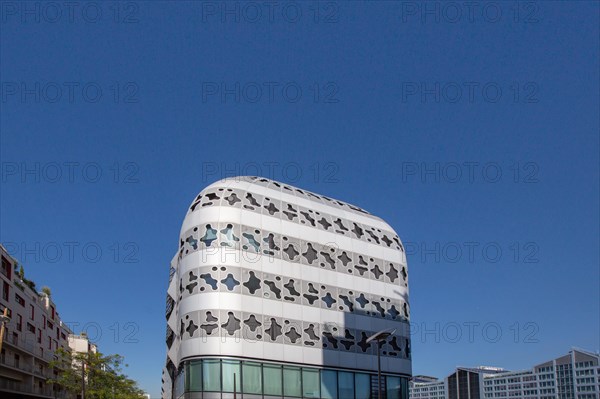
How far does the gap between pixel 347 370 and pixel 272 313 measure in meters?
8.90

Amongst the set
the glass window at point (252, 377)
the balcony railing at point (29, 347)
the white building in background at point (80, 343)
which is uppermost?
the white building in background at point (80, 343)

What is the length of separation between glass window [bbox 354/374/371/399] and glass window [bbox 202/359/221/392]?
1285 cm

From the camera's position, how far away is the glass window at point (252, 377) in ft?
160

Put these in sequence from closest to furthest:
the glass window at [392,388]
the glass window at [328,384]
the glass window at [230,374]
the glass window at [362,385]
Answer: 1. the glass window at [230,374]
2. the glass window at [328,384]
3. the glass window at [362,385]
4. the glass window at [392,388]

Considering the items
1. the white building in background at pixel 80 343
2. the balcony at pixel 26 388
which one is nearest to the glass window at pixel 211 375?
the balcony at pixel 26 388

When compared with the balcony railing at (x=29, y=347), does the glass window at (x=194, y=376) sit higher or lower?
lower

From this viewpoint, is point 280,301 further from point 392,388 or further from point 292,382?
point 392,388

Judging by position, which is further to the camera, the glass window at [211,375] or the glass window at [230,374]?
the glass window at [230,374]

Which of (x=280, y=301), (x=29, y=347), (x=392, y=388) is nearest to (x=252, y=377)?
(x=280, y=301)

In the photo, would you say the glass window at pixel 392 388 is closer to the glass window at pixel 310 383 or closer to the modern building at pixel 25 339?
the glass window at pixel 310 383

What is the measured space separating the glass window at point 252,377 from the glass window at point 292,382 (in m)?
2.36

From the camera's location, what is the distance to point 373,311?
5684 cm

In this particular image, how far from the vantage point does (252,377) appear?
49062 millimetres

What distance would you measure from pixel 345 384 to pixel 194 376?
12956mm
